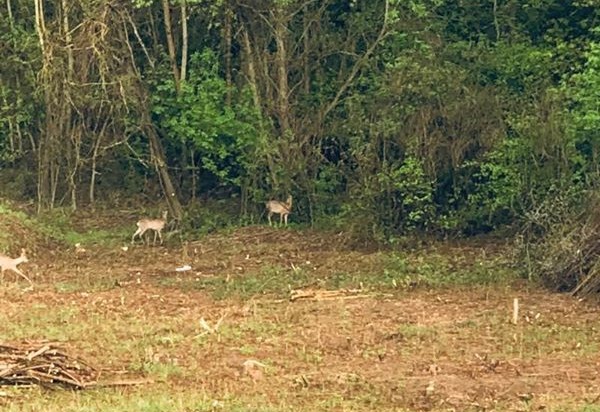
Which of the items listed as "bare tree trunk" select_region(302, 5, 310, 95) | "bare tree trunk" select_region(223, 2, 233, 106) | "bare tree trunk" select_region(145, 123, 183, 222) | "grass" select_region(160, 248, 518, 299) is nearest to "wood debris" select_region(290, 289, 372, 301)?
"grass" select_region(160, 248, 518, 299)

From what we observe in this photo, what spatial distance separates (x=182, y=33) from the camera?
2269 centimetres

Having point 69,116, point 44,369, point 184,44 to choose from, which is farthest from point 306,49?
point 44,369

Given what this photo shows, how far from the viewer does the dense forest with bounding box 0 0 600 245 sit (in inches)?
751

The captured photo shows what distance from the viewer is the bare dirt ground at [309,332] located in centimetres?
996

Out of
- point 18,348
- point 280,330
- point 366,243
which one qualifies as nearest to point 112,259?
point 366,243

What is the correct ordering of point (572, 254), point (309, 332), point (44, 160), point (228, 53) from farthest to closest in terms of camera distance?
point (44, 160), point (228, 53), point (572, 254), point (309, 332)

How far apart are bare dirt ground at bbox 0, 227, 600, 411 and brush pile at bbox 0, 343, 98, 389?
0.73 feet

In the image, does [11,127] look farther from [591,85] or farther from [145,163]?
[591,85]

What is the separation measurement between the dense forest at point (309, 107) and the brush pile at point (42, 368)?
363 inches

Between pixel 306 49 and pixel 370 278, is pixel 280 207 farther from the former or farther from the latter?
pixel 370 278

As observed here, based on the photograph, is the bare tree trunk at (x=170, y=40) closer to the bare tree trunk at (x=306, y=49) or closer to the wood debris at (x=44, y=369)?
the bare tree trunk at (x=306, y=49)

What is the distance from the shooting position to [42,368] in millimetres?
10094

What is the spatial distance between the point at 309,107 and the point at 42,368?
1271 centimetres

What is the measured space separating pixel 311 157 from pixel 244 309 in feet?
25.9
